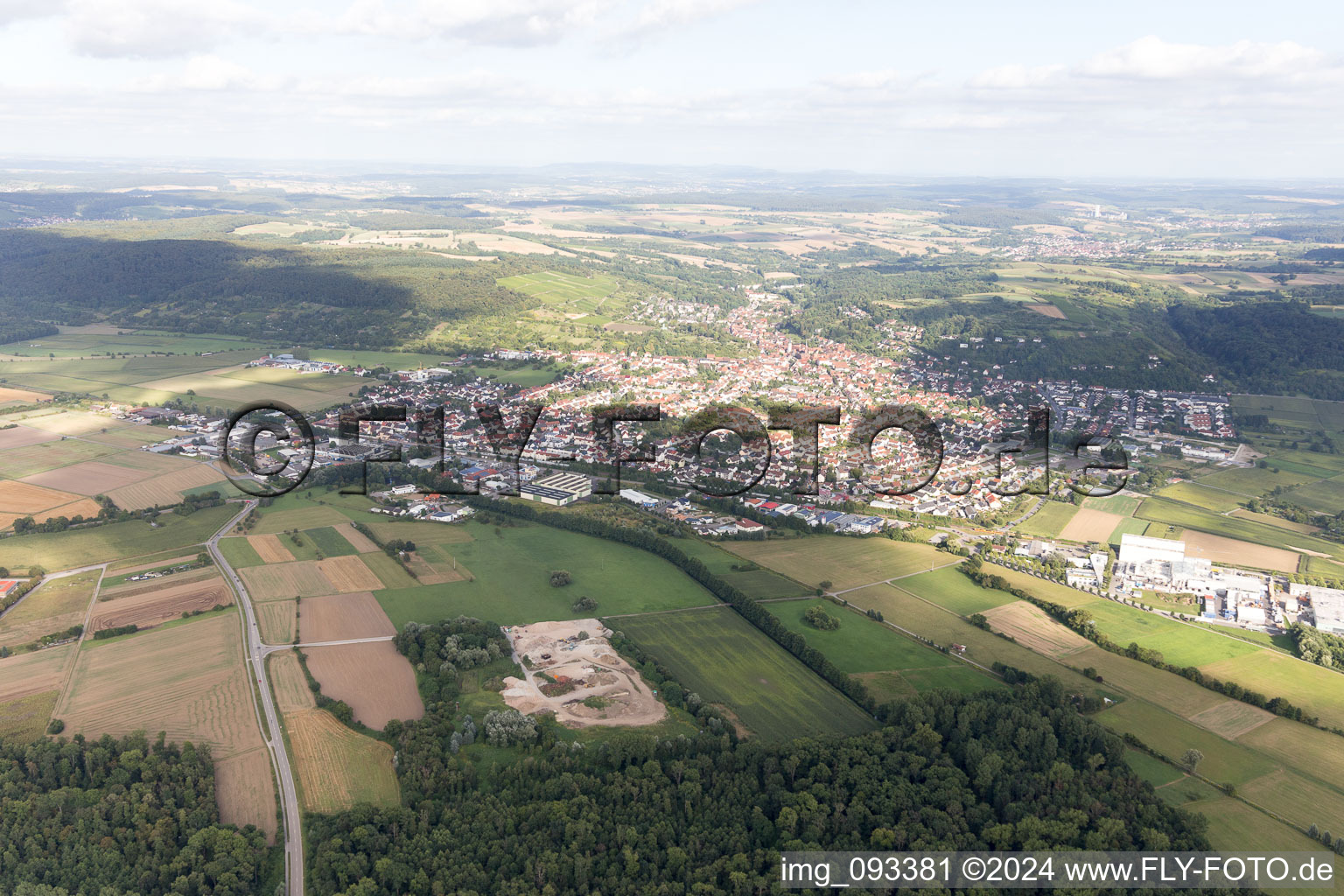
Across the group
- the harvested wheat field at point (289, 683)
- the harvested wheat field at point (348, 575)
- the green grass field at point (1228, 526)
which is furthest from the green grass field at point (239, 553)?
the green grass field at point (1228, 526)

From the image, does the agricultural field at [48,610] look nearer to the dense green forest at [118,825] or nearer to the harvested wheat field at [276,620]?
the harvested wheat field at [276,620]

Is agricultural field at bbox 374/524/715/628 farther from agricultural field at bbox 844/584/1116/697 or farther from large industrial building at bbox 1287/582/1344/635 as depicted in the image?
large industrial building at bbox 1287/582/1344/635

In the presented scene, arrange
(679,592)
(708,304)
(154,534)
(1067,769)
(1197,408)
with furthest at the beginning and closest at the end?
(708,304) → (1197,408) → (154,534) → (679,592) → (1067,769)

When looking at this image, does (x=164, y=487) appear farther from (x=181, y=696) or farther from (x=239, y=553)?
(x=181, y=696)

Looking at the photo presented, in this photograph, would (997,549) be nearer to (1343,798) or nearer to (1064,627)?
(1064,627)

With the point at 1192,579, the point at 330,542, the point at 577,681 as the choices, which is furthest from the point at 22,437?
the point at 1192,579

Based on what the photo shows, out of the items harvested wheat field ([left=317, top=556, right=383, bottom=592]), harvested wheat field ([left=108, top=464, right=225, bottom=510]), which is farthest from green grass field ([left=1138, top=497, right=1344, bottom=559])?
harvested wheat field ([left=108, top=464, right=225, bottom=510])

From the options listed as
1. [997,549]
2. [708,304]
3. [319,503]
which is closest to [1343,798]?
[997,549]
